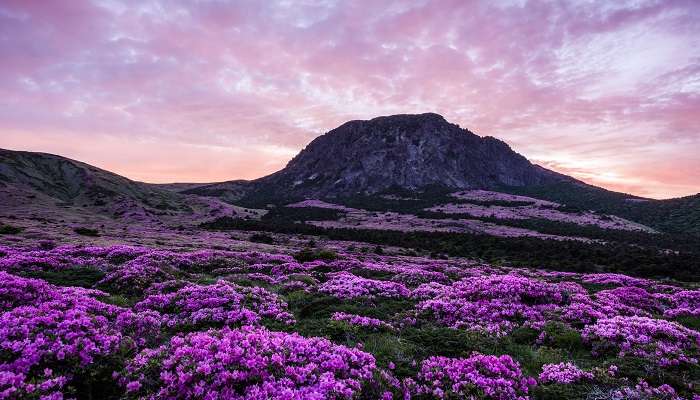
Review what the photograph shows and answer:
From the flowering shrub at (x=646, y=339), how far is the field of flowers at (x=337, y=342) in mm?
43

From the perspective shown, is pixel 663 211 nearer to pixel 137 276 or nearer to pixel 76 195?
pixel 137 276

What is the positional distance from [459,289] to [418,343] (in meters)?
7.10

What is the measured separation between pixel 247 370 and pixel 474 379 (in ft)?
16.7

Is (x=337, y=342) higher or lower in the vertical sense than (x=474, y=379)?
lower

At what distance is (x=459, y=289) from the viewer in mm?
17422

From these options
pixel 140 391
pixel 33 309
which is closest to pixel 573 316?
pixel 140 391

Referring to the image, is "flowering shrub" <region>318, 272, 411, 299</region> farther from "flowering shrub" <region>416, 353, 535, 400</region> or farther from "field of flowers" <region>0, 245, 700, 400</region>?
"flowering shrub" <region>416, 353, 535, 400</region>

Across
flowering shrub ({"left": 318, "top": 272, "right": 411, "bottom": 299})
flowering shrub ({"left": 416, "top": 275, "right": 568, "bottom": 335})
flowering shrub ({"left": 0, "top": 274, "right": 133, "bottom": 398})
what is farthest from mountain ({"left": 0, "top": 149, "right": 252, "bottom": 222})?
flowering shrub ({"left": 416, "top": 275, "right": 568, "bottom": 335})

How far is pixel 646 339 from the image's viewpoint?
10.6 meters

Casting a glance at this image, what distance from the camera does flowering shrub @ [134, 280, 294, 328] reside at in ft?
40.1

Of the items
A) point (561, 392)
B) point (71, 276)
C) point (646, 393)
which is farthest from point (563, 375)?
point (71, 276)

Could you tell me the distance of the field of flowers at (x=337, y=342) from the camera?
7.44m

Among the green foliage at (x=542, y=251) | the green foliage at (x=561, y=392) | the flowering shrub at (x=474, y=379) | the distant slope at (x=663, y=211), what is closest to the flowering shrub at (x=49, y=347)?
the flowering shrub at (x=474, y=379)

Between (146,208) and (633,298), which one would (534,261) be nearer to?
(633,298)
